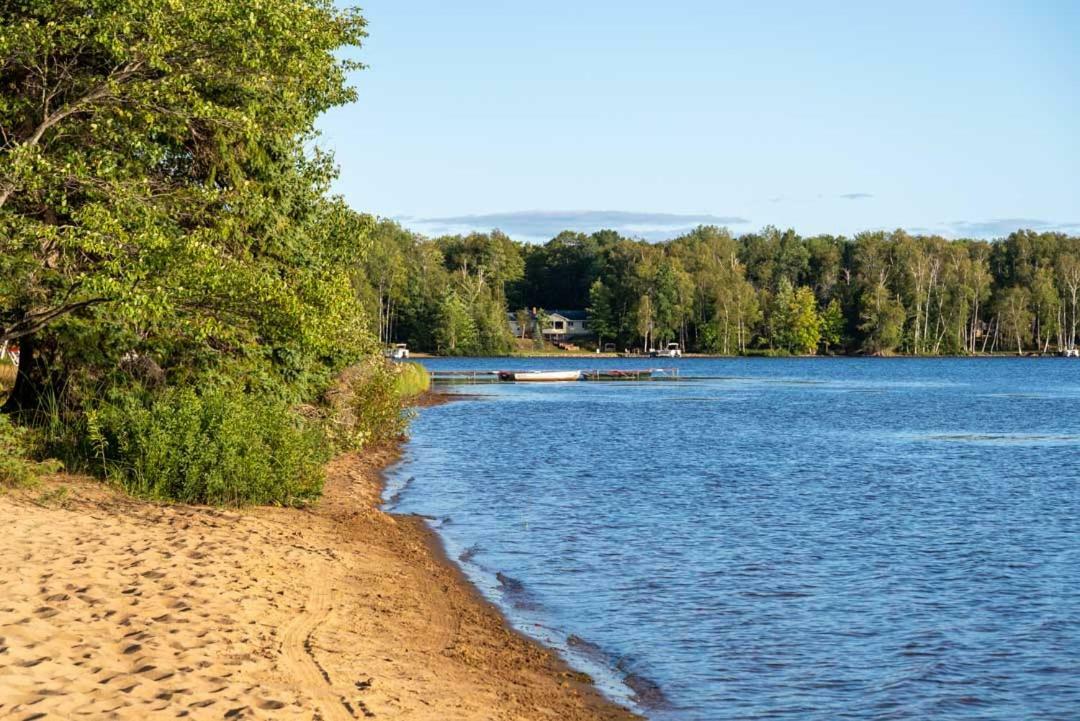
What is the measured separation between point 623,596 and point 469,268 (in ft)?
507

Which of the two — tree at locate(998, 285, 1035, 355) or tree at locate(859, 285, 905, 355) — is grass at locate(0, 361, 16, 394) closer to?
tree at locate(859, 285, 905, 355)

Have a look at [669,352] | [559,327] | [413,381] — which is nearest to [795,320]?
[669,352]

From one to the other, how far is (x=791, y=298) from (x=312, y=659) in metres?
154

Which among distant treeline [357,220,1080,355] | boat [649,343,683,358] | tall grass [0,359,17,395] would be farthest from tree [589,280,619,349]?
tall grass [0,359,17,395]

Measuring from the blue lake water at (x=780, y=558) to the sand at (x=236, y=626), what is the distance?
1285 mm

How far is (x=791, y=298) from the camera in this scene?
6299 inches

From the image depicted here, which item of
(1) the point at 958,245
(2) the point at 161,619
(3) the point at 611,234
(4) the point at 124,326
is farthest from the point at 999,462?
(3) the point at 611,234

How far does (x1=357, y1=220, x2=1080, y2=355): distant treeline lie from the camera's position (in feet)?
491

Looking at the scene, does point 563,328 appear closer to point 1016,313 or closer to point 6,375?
point 1016,313

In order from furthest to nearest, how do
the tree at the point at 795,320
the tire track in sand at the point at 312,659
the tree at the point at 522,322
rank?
the tree at the point at 522,322, the tree at the point at 795,320, the tire track in sand at the point at 312,659

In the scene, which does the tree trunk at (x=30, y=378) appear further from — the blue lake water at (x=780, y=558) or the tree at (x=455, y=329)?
the tree at (x=455, y=329)

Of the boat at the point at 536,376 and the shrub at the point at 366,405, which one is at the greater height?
the shrub at the point at 366,405

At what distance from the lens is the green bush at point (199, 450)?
1836 centimetres

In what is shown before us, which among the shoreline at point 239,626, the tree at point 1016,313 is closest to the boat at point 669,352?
the tree at point 1016,313
